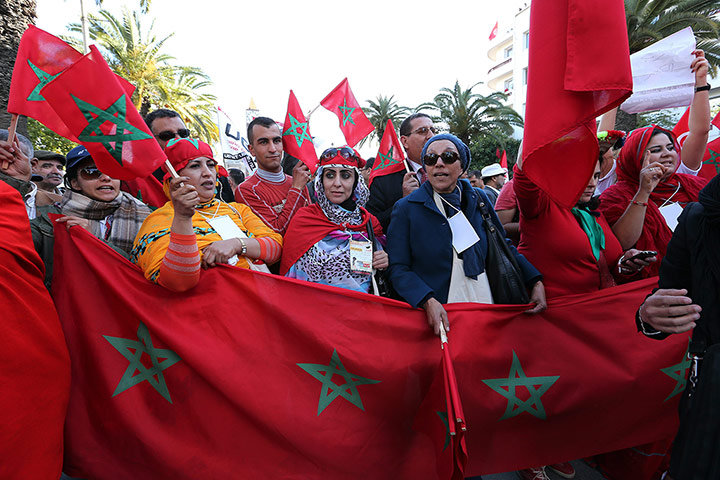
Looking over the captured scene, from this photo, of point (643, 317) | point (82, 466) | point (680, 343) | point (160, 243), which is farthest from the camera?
point (680, 343)

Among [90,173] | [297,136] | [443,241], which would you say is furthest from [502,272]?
[90,173]

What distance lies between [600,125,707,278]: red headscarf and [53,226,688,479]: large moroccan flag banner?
0.65m

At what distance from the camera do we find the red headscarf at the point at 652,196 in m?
2.90

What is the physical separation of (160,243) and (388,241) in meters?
1.33

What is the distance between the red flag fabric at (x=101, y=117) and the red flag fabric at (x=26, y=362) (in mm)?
444

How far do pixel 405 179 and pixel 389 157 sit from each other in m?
0.48

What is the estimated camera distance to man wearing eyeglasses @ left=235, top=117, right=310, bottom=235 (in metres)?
3.25

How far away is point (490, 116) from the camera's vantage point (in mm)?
22172

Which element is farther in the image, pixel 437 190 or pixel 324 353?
pixel 437 190

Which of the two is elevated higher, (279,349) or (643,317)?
(643,317)

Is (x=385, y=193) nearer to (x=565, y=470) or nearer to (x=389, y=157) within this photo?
(x=389, y=157)

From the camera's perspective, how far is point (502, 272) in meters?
2.51

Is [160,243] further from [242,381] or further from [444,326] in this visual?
[444,326]

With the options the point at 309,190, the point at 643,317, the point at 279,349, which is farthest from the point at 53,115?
the point at 643,317
